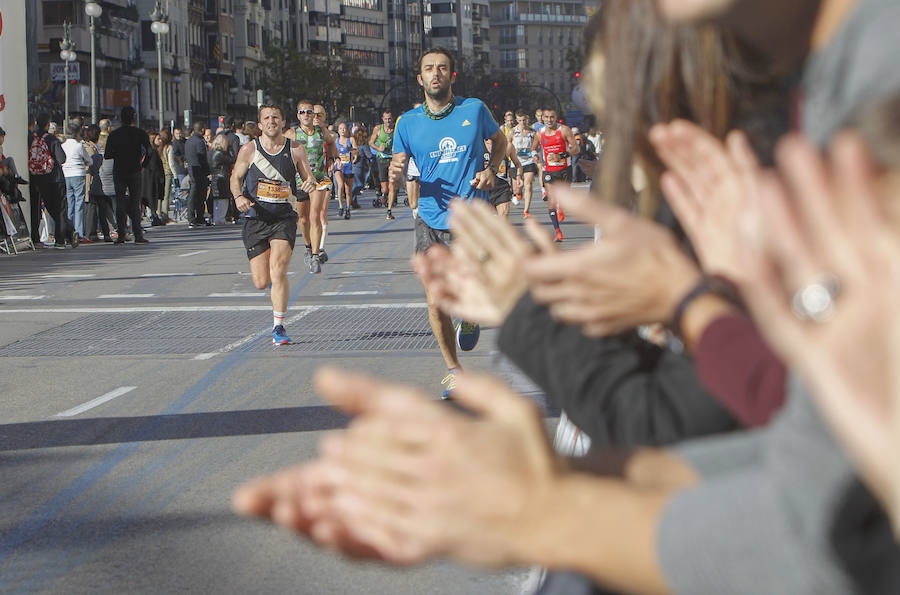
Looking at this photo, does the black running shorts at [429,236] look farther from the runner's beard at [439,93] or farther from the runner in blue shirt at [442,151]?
the runner's beard at [439,93]

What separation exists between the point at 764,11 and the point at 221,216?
96.6 feet

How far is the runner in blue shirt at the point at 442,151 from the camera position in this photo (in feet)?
30.2

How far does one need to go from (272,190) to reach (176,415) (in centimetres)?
427

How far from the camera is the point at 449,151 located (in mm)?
9320

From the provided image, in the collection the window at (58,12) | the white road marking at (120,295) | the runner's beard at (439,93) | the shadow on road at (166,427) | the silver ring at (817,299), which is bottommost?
the shadow on road at (166,427)

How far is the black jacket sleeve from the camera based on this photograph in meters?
1.73

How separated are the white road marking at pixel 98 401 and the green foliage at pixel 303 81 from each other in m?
90.5

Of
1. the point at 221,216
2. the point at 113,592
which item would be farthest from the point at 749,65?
the point at 221,216

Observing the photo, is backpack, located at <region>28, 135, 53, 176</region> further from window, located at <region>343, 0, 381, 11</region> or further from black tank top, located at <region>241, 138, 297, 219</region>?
window, located at <region>343, 0, 381, 11</region>

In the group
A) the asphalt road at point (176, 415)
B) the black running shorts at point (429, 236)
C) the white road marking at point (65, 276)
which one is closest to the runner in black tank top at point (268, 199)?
the asphalt road at point (176, 415)

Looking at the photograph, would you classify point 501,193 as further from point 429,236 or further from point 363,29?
point 363,29

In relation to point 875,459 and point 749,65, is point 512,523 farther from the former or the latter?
point 749,65

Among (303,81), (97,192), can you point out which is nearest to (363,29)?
(303,81)

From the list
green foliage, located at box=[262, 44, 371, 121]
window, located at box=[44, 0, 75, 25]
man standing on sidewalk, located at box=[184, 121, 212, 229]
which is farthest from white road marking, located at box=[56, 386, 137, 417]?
green foliage, located at box=[262, 44, 371, 121]
